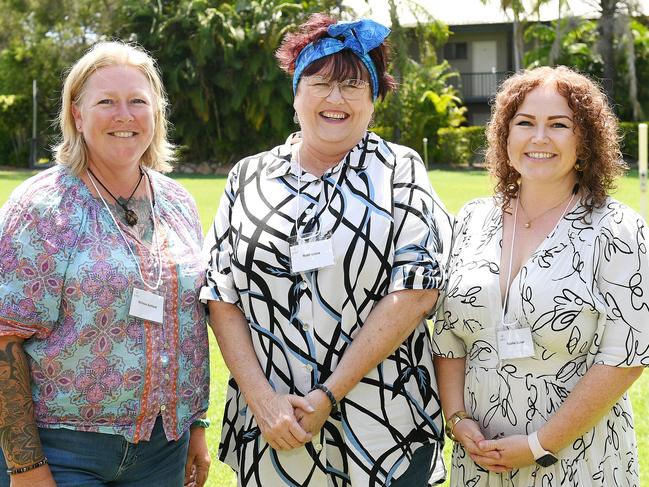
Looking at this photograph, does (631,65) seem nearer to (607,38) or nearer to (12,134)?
(607,38)

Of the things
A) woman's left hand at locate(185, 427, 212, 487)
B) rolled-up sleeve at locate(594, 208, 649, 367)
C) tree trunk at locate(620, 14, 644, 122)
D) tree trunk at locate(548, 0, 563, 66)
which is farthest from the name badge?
tree trunk at locate(620, 14, 644, 122)

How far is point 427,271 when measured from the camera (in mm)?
3041

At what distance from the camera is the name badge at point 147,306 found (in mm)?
2914

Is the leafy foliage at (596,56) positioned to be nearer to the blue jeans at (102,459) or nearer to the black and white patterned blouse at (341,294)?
the black and white patterned blouse at (341,294)

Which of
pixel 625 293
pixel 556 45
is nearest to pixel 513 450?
pixel 625 293

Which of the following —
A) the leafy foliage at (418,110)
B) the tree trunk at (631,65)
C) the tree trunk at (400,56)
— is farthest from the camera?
the leafy foliage at (418,110)

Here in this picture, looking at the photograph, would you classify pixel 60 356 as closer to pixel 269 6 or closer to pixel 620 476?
pixel 620 476

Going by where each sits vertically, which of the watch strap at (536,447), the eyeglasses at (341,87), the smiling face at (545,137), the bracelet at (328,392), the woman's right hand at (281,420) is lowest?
the watch strap at (536,447)

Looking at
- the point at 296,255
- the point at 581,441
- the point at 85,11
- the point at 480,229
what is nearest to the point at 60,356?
the point at 296,255

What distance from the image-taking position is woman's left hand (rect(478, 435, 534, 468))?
3021mm

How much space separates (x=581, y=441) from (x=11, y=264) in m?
2.06

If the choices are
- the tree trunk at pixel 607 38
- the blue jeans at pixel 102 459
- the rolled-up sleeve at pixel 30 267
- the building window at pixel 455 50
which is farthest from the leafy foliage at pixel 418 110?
the rolled-up sleeve at pixel 30 267

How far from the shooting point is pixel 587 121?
3.06 meters

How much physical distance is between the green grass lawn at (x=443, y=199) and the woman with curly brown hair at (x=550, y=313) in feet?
0.54
